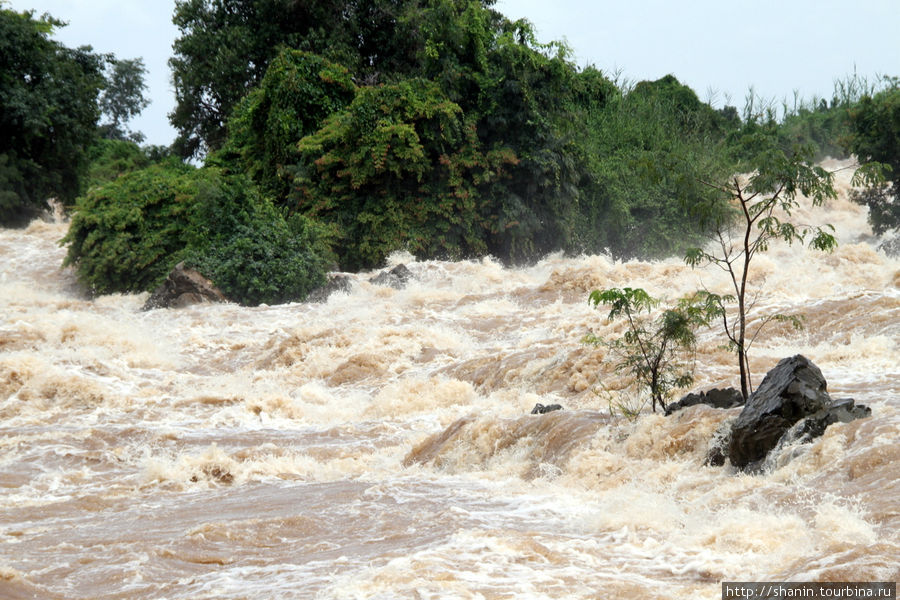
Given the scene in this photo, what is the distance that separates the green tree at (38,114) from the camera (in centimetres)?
2291

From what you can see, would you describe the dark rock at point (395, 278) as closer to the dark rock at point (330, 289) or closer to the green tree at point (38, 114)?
the dark rock at point (330, 289)

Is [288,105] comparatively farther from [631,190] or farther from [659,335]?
[659,335]

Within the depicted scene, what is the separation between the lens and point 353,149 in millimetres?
19312

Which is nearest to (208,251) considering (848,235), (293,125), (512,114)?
(293,125)

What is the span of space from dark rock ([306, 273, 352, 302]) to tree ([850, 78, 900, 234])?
11.2 m

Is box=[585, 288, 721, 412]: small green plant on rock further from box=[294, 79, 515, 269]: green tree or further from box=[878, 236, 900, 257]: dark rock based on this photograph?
box=[878, 236, 900, 257]: dark rock

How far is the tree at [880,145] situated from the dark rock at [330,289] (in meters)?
11.2

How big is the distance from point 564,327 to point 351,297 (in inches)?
228

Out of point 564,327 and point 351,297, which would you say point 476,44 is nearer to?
point 351,297

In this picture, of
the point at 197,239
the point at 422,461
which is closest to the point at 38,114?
the point at 197,239

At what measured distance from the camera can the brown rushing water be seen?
4262mm

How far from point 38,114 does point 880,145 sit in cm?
2043

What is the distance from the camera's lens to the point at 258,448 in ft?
26.1

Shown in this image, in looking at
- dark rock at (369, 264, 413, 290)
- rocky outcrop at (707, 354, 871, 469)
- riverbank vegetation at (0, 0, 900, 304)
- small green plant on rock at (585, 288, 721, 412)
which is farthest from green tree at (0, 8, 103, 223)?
rocky outcrop at (707, 354, 871, 469)
